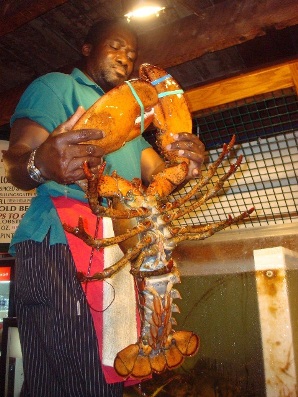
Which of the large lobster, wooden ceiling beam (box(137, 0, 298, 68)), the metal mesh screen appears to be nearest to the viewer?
the large lobster

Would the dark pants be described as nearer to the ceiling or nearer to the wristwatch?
the wristwatch

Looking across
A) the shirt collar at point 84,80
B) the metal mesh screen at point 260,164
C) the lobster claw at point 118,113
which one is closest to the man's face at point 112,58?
the shirt collar at point 84,80

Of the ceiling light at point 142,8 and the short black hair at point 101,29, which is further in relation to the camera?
the ceiling light at point 142,8

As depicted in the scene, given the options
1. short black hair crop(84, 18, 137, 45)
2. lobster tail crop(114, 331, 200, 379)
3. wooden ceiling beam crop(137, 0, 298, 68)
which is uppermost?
wooden ceiling beam crop(137, 0, 298, 68)

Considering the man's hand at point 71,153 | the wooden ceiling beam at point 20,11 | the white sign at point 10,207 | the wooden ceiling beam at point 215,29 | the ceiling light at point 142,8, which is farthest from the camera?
the white sign at point 10,207

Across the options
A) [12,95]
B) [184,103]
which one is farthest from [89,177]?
[12,95]

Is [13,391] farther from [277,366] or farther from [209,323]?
[277,366]

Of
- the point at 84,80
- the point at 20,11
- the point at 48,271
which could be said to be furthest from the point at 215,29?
the point at 48,271

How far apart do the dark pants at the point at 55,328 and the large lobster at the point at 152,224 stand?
0.17 meters

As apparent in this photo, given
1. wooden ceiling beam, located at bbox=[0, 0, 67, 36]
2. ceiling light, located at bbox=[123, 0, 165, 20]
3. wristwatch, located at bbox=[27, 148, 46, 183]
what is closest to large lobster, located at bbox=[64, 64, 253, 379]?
wristwatch, located at bbox=[27, 148, 46, 183]

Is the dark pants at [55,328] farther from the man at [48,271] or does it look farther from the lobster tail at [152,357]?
the lobster tail at [152,357]

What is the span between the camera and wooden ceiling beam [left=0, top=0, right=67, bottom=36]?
9.38ft

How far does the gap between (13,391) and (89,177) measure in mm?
3346

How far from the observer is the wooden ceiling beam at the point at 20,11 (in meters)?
2.86
